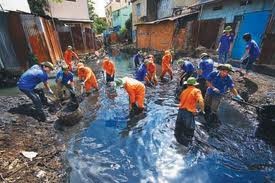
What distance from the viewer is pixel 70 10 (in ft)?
81.3

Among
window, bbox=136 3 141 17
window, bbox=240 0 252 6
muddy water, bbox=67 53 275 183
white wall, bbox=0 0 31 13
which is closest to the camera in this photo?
muddy water, bbox=67 53 275 183

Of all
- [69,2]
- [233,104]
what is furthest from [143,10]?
[233,104]

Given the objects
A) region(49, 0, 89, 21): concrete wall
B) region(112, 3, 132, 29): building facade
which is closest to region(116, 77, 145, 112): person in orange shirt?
region(49, 0, 89, 21): concrete wall

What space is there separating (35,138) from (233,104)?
682cm

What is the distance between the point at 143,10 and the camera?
31391mm

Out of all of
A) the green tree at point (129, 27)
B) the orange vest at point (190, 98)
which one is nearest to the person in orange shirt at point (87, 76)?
the orange vest at point (190, 98)

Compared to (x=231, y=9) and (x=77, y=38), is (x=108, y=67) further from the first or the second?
(x=77, y=38)

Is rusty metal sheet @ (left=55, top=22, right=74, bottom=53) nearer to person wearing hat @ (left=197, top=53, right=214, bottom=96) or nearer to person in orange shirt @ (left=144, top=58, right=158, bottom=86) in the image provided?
person in orange shirt @ (left=144, top=58, right=158, bottom=86)

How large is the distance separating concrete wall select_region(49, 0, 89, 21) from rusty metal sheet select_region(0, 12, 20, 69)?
1185 cm

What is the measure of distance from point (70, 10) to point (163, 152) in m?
23.1

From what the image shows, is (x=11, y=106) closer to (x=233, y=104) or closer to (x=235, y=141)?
(x=235, y=141)

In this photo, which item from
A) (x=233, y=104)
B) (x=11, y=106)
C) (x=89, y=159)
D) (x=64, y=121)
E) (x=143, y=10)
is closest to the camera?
(x=89, y=159)

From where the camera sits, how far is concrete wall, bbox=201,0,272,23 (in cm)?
1214

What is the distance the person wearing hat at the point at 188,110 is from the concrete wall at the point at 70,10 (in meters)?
20.4
